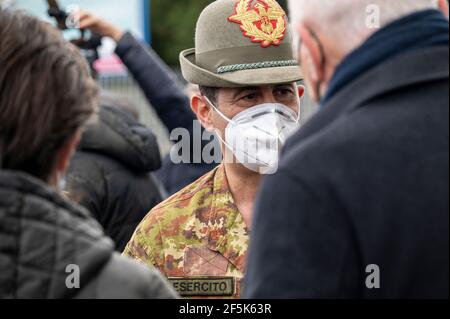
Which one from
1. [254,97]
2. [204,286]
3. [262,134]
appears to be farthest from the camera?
[254,97]

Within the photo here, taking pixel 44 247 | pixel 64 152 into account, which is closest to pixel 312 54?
pixel 64 152

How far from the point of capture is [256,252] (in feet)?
7.20

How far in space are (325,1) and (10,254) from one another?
91 cm

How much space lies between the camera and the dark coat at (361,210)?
6.85 ft

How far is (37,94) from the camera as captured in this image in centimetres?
227

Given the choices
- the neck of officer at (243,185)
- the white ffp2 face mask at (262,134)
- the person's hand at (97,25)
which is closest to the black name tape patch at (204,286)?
the neck of officer at (243,185)

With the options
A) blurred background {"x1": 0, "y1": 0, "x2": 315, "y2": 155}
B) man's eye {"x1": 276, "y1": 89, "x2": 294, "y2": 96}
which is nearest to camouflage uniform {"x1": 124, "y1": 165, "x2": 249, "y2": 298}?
man's eye {"x1": 276, "y1": 89, "x2": 294, "y2": 96}

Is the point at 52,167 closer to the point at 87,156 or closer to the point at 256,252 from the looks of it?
the point at 256,252

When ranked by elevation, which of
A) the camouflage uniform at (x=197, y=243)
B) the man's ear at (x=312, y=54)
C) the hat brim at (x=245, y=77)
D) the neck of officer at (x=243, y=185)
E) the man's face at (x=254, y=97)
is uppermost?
the man's ear at (x=312, y=54)

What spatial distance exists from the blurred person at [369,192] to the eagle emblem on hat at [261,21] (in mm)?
1601

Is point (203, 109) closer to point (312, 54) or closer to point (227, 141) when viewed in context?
point (227, 141)

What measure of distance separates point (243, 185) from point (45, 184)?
1.58 meters

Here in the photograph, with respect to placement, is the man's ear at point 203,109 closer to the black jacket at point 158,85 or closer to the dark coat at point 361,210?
the black jacket at point 158,85

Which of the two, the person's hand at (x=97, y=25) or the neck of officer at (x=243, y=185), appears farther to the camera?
the person's hand at (x=97, y=25)
